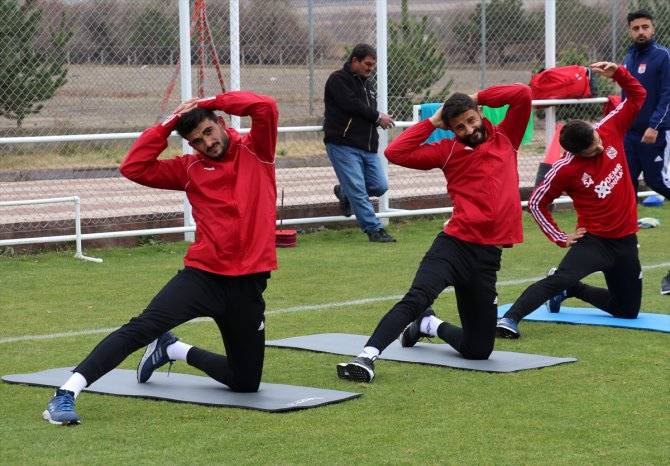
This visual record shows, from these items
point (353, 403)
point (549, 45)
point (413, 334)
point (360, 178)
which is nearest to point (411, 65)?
point (549, 45)

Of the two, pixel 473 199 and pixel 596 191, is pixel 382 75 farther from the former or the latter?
pixel 473 199

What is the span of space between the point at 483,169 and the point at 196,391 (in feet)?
6.90

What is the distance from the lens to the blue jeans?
12.8 meters

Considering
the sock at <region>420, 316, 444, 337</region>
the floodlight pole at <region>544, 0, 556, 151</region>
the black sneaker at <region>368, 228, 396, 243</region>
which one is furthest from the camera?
the floodlight pole at <region>544, 0, 556, 151</region>

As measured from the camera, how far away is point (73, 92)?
12.4 metres

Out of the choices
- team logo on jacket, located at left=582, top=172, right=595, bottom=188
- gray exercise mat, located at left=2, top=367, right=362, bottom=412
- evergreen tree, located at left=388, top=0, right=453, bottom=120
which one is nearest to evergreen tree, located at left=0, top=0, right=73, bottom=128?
evergreen tree, located at left=388, top=0, right=453, bottom=120

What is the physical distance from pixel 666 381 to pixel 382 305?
309 centimetres

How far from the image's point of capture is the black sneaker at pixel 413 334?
25.2 feet

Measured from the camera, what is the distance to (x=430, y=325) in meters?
7.62

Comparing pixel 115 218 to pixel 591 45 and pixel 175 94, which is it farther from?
pixel 591 45

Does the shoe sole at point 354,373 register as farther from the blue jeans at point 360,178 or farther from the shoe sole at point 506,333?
the blue jeans at point 360,178

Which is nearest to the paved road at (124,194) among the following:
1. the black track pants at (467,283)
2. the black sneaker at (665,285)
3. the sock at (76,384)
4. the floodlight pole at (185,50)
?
the floodlight pole at (185,50)

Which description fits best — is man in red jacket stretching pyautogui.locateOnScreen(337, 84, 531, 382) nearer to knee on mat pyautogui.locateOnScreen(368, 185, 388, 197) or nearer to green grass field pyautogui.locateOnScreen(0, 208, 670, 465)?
green grass field pyautogui.locateOnScreen(0, 208, 670, 465)

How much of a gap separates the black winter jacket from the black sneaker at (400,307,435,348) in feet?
17.1
